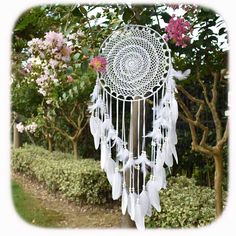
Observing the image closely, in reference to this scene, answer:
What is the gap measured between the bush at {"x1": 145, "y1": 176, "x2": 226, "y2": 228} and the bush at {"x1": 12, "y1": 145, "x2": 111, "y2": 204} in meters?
0.89

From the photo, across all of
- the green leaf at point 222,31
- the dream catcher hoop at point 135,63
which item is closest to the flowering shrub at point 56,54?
the dream catcher hoop at point 135,63

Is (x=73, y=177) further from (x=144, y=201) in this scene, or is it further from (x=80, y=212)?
(x=144, y=201)

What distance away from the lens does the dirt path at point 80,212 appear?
290 cm

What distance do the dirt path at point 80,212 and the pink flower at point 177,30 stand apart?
5.84 feet

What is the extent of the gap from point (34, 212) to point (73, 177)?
45 centimetres

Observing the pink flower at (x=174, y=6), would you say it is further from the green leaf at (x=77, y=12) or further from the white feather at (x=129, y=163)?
the white feather at (x=129, y=163)

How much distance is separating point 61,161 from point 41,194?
39 cm

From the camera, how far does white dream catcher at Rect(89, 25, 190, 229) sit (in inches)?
50.6

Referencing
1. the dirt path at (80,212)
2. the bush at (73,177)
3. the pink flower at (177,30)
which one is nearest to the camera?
the pink flower at (177,30)

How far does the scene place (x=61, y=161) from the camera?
375 centimetres

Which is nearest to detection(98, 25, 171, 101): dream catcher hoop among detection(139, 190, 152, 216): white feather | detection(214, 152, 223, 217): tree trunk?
detection(139, 190, 152, 216): white feather

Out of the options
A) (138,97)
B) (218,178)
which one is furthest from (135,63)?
(218,178)

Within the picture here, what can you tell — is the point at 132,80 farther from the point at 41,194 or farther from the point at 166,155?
the point at 41,194

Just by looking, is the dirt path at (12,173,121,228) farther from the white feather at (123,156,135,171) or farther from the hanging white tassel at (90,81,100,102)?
the hanging white tassel at (90,81,100,102)
